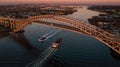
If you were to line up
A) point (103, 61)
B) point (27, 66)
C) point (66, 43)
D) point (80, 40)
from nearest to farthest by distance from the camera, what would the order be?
point (27, 66) < point (103, 61) < point (66, 43) < point (80, 40)

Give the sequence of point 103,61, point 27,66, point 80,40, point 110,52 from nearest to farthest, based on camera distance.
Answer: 1. point 27,66
2. point 103,61
3. point 110,52
4. point 80,40

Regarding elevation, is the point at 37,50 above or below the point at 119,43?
below

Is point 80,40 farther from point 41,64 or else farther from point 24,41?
point 41,64

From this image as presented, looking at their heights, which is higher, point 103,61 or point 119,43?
point 119,43

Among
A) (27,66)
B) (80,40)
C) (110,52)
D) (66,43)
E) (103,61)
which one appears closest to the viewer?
(27,66)

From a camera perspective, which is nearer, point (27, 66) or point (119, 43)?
point (27, 66)

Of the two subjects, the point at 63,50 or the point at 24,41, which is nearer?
the point at 63,50

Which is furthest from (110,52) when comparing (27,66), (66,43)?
(27,66)

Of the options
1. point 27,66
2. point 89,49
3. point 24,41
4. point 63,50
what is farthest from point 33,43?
point 27,66

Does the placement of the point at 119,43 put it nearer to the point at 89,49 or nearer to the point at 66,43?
the point at 89,49
